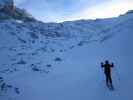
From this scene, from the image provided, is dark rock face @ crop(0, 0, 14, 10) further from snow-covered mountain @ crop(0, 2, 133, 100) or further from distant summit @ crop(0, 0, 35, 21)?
snow-covered mountain @ crop(0, 2, 133, 100)

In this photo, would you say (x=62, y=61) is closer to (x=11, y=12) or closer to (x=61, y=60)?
(x=61, y=60)

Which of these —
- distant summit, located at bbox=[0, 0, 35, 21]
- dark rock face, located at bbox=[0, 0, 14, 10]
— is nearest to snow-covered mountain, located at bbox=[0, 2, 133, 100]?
distant summit, located at bbox=[0, 0, 35, 21]

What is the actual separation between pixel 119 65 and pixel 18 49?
22833 mm

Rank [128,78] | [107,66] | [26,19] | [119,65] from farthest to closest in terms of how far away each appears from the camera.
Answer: [26,19] → [119,65] → [128,78] → [107,66]

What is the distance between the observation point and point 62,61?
1339 inches

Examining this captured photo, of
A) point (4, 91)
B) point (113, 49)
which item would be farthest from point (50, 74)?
point (113, 49)

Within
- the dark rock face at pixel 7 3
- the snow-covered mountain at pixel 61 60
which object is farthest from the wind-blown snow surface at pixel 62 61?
the dark rock face at pixel 7 3

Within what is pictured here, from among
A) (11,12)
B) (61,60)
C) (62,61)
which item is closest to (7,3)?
(11,12)

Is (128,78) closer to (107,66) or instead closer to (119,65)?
(107,66)

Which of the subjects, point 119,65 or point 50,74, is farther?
point 50,74

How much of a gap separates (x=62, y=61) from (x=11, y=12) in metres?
44.0

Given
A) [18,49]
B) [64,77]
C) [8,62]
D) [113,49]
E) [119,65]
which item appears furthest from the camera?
[18,49]

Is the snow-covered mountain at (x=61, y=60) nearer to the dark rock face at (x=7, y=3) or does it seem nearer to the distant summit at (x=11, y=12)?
the distant summit at (x=11, y=12)

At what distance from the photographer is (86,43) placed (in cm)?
4059
